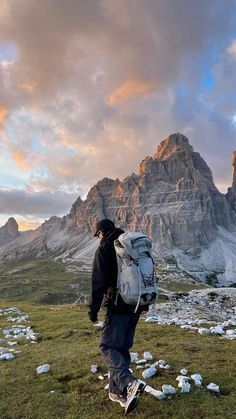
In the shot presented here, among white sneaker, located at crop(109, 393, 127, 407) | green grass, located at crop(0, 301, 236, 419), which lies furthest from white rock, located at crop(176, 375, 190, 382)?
white sneaker, located at crop(109, 393, 127, 407)

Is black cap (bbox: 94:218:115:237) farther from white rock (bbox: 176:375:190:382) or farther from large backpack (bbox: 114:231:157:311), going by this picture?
white rock (bbox: 176:375:190:382)

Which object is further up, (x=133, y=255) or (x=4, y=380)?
(x=133, y=255)

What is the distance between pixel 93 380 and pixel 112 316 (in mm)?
2702

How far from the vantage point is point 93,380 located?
1175 cm

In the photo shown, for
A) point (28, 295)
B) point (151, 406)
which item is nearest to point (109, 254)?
point (151, 406)

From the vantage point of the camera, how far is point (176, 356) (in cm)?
1369

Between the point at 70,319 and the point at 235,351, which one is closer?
the point at 235,351

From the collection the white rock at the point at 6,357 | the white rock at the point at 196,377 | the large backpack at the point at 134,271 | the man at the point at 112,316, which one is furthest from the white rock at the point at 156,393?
the white rock at the point at 6,357

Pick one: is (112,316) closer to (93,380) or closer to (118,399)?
(118,399)

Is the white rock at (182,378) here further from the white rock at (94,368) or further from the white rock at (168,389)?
the white rock at (94,368)

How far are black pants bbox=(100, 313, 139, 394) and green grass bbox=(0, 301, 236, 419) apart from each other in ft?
2.56

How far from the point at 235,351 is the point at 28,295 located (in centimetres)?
19453

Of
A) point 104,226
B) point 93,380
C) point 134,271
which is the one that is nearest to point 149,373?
point 93,380

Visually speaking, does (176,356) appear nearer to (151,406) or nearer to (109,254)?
(151,406)
